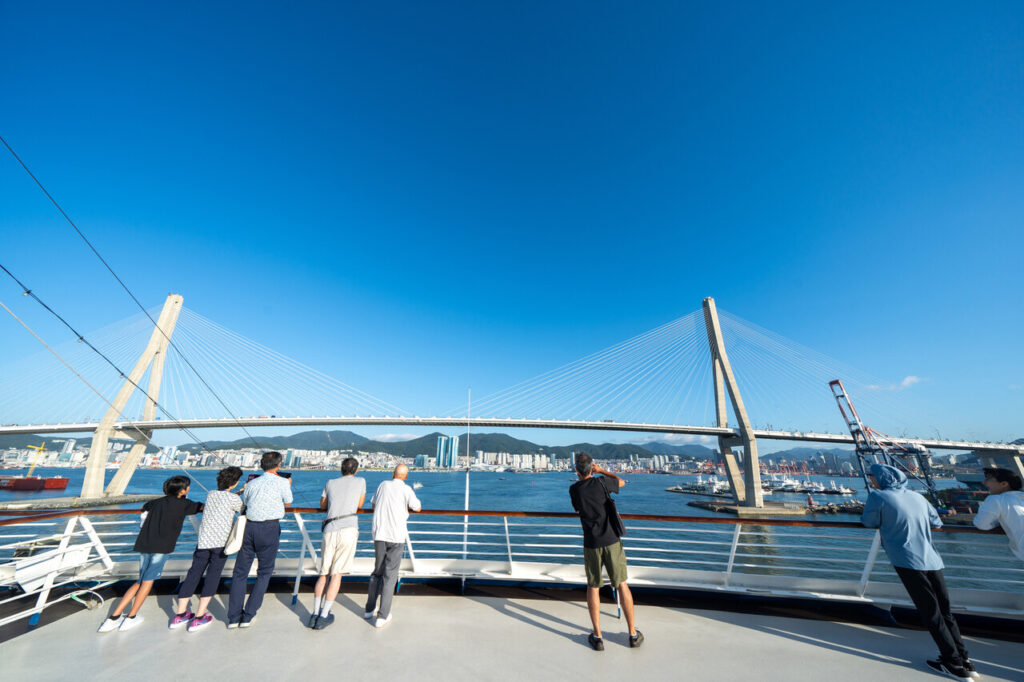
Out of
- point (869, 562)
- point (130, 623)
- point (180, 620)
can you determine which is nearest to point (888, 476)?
point (869, 562)

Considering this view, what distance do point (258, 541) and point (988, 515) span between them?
11.9 ft

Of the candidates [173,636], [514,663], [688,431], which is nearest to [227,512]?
[173,636]

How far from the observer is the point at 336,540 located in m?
2.13

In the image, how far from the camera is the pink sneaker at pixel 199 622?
195cm

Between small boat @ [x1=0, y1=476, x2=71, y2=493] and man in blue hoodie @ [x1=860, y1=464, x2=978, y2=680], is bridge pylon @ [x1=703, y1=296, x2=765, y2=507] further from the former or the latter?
small boat @ [x1=0, y1=476, x2=71, y2=493]

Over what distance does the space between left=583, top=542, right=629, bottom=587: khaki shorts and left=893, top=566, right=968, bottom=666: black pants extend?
120 centimetres

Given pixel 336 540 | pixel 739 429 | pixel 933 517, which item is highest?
pixel 739 429

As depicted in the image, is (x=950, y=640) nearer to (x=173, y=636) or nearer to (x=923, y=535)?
(x=923, y=535)

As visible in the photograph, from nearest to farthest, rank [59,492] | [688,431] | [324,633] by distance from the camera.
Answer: [324,633] → [688,431] → [59,492]

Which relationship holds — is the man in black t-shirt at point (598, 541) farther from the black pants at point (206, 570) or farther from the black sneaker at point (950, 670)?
the black pants at point (206, 570)

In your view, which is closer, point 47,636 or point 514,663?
point 514,663

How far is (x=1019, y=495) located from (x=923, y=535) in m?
0.54

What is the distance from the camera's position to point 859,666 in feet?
5.63

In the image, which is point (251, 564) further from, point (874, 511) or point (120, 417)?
point (120, 417)
